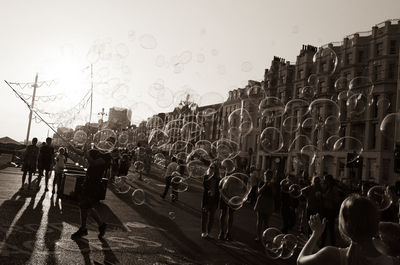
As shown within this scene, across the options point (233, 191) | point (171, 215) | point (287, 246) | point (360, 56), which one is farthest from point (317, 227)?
point (360, 56)

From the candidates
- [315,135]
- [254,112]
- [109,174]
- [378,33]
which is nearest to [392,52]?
[378,33]

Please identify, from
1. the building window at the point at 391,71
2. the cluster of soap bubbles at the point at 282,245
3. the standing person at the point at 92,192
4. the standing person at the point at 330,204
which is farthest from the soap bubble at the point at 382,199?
the building window at the point at 391,71

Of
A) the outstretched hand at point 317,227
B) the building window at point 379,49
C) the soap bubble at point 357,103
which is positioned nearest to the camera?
the outstretched hand at point 317,227

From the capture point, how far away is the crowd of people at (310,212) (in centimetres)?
240

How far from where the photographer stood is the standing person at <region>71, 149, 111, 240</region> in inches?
285

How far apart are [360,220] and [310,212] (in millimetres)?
7181

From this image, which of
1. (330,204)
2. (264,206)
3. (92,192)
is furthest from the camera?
(330,204)

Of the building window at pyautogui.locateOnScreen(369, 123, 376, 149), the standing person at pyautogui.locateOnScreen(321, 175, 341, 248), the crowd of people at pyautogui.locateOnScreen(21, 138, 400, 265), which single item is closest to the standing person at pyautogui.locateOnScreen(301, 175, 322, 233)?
the crowd of people at pyautogui.locateOnScreen(21, 138, 400, 265)

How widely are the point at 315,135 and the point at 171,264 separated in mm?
43169

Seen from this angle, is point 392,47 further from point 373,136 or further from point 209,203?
point 209,203

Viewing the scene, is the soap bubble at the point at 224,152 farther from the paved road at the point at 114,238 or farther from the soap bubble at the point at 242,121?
the paved road at the point at 114,238

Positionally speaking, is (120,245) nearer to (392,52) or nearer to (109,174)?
(109,174)

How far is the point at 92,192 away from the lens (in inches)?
287

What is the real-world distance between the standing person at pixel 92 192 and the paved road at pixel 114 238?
0.24 meters
